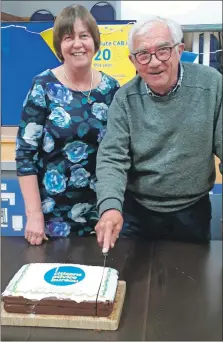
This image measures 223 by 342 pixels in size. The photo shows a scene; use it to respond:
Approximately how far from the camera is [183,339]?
0.63 metres

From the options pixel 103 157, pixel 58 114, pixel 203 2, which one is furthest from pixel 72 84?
pixel 203 2

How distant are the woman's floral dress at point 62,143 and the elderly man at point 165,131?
0.03 meters

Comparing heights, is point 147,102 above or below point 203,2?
below

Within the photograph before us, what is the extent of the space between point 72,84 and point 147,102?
19 centimetres

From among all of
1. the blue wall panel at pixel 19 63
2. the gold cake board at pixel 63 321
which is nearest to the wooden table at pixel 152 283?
the gold cake board at pixel 63 321

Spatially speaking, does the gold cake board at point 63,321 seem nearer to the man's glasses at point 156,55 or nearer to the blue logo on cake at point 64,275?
the blue logo on cake at point 64,275

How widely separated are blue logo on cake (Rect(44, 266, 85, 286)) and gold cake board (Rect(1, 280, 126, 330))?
2.1 inches

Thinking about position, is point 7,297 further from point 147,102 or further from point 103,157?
point 147,102

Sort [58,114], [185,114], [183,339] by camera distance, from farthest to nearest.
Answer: [185,114]
[58,114]
[183,339]

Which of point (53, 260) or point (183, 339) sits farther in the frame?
point (53, 260)

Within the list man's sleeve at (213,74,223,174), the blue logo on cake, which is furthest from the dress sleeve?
man's sleeve at (213,74,223,174)

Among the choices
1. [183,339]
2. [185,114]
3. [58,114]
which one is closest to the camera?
[183,339]

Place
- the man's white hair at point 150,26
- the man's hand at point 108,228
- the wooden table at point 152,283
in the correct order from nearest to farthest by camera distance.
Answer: the wooden table at point 152,283 < the man's hand at point 108,228 < the man's white hair at point 150,26

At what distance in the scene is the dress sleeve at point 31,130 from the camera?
845mm
